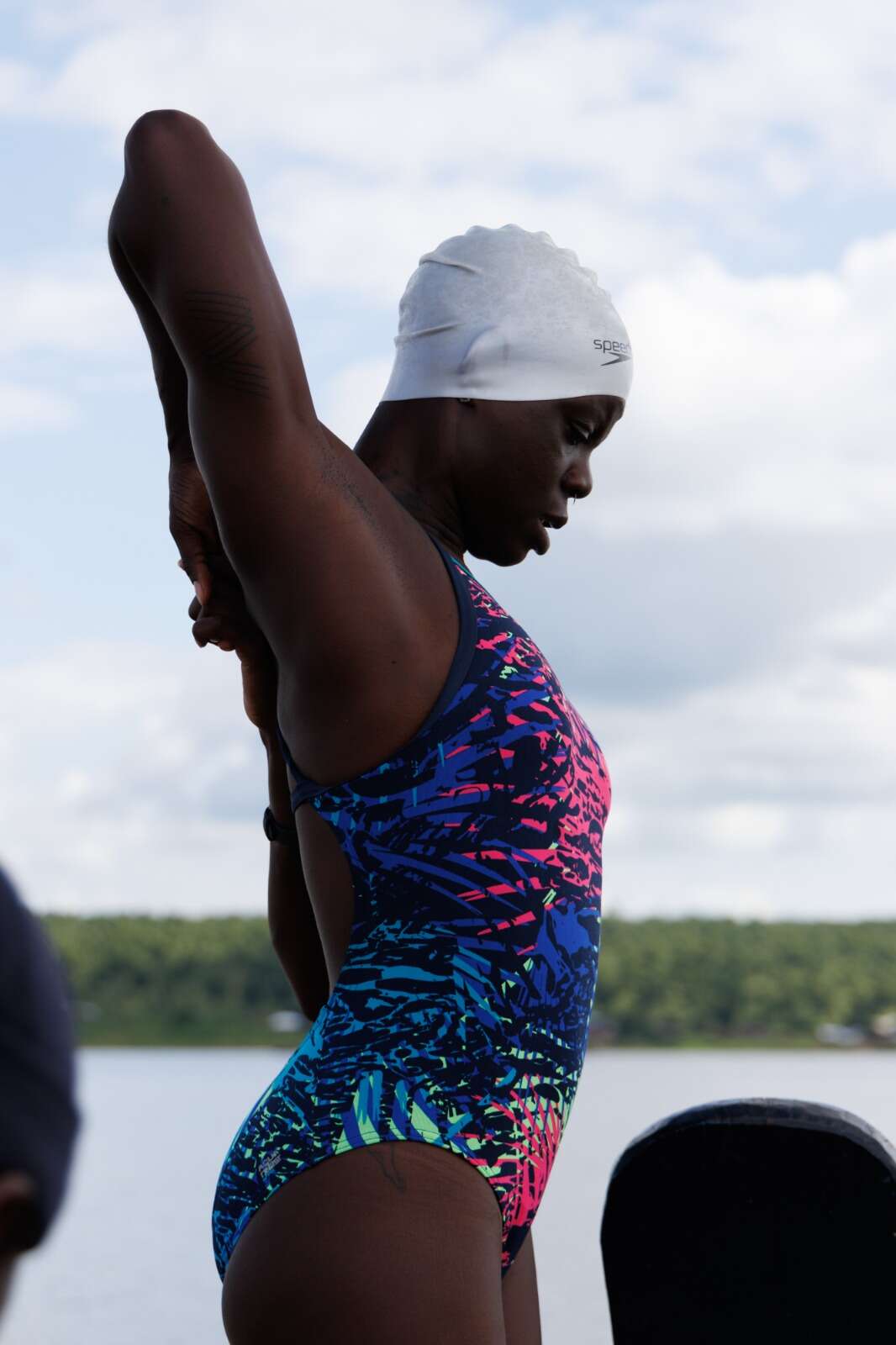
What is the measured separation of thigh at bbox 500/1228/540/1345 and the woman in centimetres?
3

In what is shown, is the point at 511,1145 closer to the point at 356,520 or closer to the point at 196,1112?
the point at 356,520

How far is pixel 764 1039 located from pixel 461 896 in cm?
9780

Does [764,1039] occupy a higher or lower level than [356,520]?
lower

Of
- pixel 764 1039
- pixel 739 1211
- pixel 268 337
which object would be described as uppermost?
pixel 268 337

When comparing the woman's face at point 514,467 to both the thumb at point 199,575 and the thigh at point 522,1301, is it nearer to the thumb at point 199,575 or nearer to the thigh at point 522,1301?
the thumb at point 199,575

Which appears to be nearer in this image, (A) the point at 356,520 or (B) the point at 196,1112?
(A) the point at 356,520

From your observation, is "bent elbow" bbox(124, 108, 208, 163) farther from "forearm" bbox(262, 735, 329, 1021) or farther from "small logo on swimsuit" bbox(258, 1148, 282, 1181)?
"small logo on swimsuit" bbox(258, 1148, 282, 1181)

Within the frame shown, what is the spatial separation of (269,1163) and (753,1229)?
4.39 ft

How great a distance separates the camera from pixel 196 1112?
203ft

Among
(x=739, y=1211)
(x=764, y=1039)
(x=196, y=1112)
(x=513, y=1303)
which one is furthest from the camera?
(x=764, y=1039)

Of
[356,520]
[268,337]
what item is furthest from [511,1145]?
[268,337]

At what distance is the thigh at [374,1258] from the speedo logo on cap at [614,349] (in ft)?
3.82

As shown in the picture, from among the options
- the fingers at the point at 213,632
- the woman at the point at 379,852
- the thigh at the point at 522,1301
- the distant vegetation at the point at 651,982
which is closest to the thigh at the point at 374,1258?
the woman at the point at 379,852

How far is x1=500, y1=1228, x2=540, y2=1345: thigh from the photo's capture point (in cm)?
235
